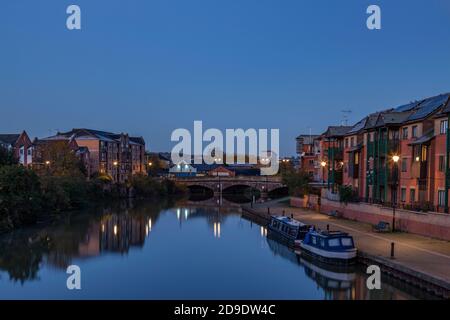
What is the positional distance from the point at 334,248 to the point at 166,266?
9123 millimetres

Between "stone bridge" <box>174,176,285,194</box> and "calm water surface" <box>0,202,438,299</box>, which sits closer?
"calm water surface" <box>0,202,438,299</box>

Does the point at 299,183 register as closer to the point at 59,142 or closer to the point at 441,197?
the point at 441,197

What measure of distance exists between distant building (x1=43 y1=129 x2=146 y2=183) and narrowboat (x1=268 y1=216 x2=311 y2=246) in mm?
45422

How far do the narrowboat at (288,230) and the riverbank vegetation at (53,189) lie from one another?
19942 mm

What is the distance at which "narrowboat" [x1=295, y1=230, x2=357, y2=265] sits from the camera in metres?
24.8

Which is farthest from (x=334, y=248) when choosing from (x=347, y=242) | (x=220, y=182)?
(x=220, y=182)

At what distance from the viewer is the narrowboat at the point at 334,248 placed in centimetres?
2477

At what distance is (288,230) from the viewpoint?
34156mm

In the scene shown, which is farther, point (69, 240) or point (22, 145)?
point (22, 145)

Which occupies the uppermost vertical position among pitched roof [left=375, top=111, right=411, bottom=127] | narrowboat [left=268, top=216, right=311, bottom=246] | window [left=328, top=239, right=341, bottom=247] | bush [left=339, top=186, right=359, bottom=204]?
pitched roof [left=375, top=111, right=411, bottom=127]

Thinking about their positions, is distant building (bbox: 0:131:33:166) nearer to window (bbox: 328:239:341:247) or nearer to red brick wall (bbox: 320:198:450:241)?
red brick wall (bbox: 320:198:450:241)

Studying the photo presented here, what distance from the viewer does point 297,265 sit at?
1086 inches

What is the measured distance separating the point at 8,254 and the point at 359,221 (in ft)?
A: 77.8

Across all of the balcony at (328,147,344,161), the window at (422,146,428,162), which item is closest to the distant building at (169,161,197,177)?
the balcony at (328,147,344,161)
